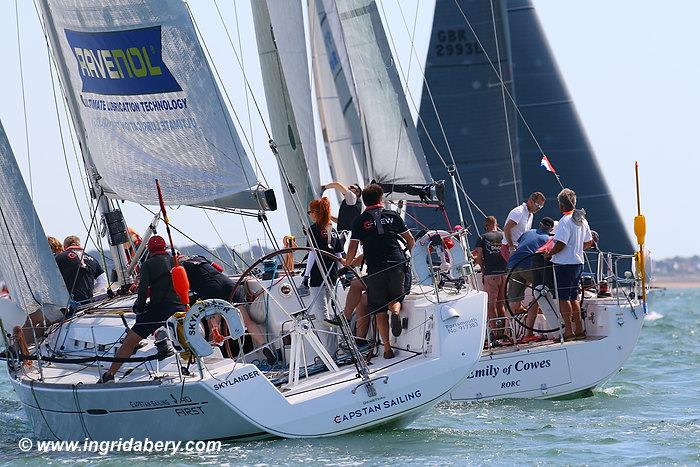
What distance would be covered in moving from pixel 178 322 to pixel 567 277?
4.24 metres

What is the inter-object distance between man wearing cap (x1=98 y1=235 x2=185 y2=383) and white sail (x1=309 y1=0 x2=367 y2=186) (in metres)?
7.07

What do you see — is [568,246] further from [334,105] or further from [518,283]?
[334,105]

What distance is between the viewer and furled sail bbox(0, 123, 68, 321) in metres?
11.9

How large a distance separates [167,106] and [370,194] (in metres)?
1.89

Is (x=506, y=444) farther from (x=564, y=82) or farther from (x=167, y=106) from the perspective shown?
(x=564, y=82)

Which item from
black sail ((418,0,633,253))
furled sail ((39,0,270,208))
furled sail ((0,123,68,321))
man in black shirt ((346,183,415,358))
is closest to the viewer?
man in black shirt ((346,183,415,358))

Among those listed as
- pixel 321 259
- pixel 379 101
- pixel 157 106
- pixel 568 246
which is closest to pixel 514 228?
pixel 568 246

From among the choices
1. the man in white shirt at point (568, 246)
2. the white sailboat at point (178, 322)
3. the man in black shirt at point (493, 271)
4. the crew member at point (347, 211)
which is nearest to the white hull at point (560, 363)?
the man in black shirt at point (493, 271)

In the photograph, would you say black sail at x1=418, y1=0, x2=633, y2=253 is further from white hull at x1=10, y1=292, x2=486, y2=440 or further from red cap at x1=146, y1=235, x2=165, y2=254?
red cap at x1=146, y1=235, x2=165, y2=254

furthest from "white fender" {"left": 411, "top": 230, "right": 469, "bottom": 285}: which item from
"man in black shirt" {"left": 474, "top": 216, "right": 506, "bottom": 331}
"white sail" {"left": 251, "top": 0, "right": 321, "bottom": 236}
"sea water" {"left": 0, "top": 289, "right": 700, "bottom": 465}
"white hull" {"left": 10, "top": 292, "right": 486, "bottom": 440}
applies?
"white sail" {"left": 251, "top": 0, "right": 321, "bottom": 236}

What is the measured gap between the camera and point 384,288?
35.4 ft

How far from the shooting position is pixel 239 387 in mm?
9688

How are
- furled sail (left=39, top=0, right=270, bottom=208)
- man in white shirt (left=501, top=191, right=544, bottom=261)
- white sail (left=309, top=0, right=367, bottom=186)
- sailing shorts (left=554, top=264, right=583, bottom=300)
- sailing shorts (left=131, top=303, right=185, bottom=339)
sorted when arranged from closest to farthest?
sailing shorts (left=131, top=303, right=185, bottom=339)
furled sail (left=39, top=0, right=270, bottom=208)
sailing shorts (left=554, top=264, right=583, bottom=300)
man in white shirt (left=501, top=191, right=544, bottom=261)
white sail (left=309, top=0, right=367, bottom=186)

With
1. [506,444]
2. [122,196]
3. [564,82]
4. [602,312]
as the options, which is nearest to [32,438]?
[122,196]
